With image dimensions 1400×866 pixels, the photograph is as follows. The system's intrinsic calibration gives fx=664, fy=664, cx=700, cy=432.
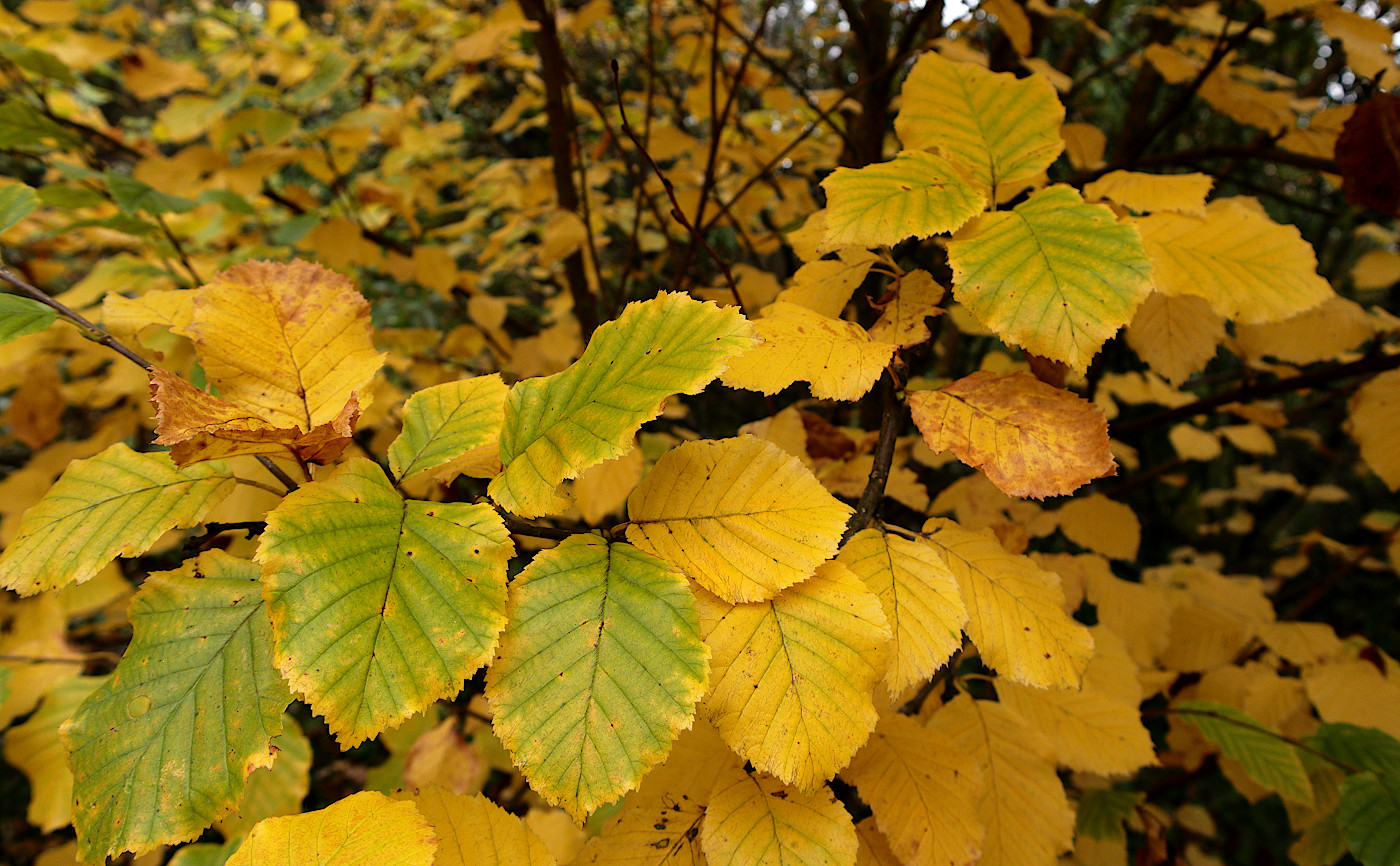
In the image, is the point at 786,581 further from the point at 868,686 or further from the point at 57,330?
the point at 57,330

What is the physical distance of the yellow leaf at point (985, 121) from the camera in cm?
65

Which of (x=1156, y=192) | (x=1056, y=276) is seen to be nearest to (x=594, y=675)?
(x=1056, y=276)

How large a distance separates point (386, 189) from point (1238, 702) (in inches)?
112

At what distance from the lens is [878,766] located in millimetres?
630

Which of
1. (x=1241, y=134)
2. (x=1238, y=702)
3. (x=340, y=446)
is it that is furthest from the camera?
(x=1241, y=134)

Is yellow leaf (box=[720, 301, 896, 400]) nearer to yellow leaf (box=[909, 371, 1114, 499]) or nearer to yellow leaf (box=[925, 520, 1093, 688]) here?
yellow leaf (box=[909, 371, 1114, 499])

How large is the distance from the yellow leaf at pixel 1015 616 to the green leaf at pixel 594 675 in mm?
296

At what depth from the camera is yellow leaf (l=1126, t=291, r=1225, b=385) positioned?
922 millimetres

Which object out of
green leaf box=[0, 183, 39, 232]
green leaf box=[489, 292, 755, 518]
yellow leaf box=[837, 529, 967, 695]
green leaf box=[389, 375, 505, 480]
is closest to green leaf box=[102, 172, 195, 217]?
green leaf box=[0, 183, 39, 232]

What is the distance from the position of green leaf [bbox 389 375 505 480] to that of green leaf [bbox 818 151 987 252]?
0.31m

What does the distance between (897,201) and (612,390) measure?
0.32 m

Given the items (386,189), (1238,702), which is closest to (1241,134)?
(1238,702)

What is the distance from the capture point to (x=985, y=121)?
2.20 feet

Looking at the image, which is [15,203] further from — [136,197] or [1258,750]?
[1258,750]
